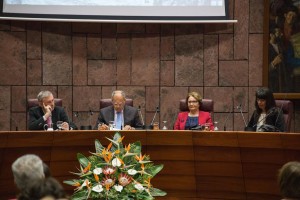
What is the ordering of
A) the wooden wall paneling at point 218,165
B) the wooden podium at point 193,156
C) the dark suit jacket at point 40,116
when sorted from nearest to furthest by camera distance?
the wooden podium at point 193,156, the wooden wall paneling at point 218,165, the dark suit jacket at point 40,116

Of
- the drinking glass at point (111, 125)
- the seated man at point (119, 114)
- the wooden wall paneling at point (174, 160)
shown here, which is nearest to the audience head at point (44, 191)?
the wooden wall paneling at point (174, 160)

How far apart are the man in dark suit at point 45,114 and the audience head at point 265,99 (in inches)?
74.4

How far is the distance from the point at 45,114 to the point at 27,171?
3.55 meters

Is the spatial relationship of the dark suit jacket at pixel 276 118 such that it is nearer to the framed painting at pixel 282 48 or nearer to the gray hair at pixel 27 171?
the framed painting at pixel 282 48

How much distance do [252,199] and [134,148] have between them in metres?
1.51

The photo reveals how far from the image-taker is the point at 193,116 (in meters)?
6.22

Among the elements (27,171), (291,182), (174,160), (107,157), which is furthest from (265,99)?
(27,171)

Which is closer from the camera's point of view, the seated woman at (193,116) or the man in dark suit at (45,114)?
the man in dark suit at (45,114)

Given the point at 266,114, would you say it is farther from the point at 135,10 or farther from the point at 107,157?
the point at 107,157

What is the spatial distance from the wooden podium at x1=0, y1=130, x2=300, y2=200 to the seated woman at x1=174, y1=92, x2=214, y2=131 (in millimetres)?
1055

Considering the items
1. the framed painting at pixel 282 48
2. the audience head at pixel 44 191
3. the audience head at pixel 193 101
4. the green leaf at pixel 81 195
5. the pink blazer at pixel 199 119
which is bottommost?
the green leaf at pixel 81 195

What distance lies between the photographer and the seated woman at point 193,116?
614 cm

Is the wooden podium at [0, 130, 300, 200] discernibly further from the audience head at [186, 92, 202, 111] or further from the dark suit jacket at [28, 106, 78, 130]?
the audience head at [186, 92, 202, 111]

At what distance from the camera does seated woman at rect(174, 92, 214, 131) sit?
20.2 ft
